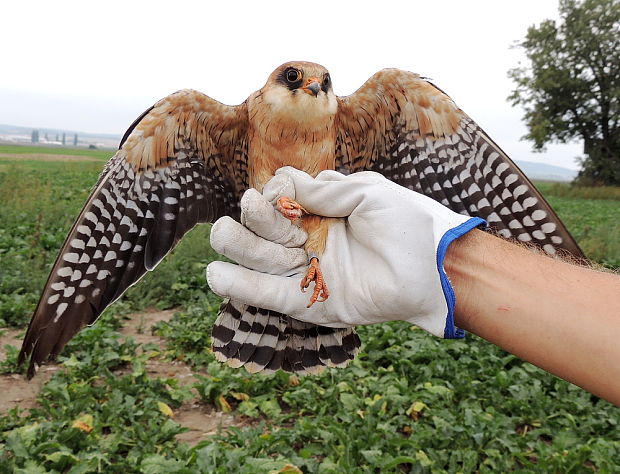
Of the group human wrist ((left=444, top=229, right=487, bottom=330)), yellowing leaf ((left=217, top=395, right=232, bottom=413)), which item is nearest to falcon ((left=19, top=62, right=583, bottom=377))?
human wrist ((left=444, top=229, right=487, bottom=330))

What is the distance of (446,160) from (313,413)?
2.45m

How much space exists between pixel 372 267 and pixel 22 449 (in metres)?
2.76

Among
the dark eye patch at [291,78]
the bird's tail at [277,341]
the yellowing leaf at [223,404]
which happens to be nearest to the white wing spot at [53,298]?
the bird's tail at [277,341]

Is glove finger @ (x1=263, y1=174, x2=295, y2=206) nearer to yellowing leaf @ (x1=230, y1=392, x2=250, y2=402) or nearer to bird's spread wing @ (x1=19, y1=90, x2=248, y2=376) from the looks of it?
bird's spread wing @ (x1=19, y1=90, x2=248, y2=376)

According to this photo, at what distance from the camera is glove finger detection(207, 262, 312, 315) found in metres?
2.46

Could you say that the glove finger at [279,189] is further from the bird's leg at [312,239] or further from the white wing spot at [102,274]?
the white wing spot at [102,274]

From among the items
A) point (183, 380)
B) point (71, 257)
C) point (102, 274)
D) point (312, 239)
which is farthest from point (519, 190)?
point (183, 380)

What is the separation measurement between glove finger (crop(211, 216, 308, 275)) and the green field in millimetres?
1530

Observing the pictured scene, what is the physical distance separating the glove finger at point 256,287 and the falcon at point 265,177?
26 centimetres

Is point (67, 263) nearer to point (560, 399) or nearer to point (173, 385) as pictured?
point (173, 385)

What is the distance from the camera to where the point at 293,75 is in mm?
2955

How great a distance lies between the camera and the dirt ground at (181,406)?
427cm

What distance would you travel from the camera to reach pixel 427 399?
4.57 m

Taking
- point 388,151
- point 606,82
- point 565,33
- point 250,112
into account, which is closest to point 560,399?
point 388,151
